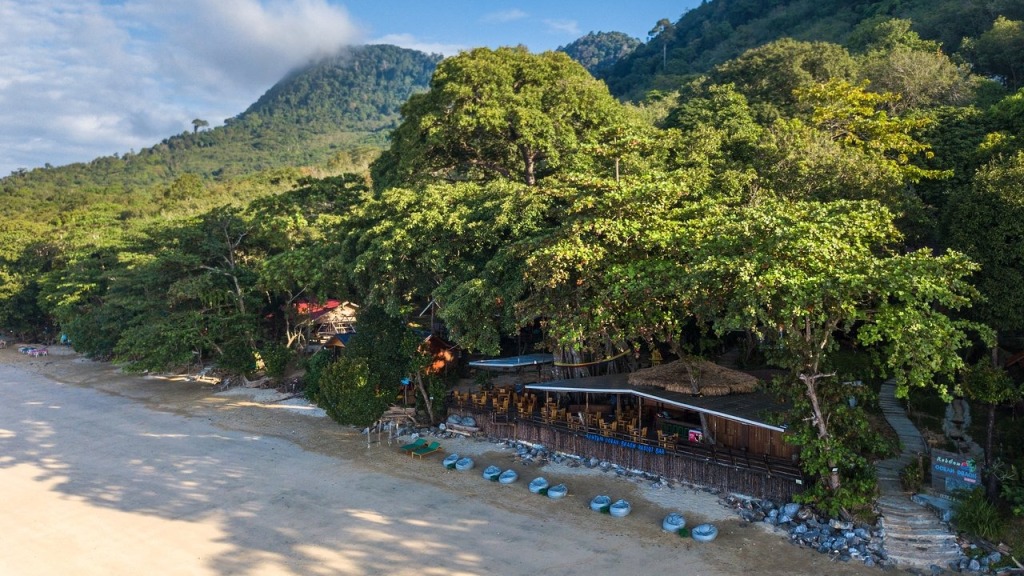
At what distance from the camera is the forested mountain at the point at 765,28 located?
1780 inches

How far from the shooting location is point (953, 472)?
1312 centimetres

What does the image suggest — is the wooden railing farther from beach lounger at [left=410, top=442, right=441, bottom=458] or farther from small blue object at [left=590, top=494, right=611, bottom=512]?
small blue object at [left=590, top=494, right=611, bottom=512]

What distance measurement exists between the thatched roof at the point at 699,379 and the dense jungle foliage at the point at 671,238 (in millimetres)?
1177

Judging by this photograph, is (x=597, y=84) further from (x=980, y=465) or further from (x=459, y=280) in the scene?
(x=980, y=465)

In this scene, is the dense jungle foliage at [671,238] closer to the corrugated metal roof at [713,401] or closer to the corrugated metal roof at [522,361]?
the corrugated metal roof at [713,401]

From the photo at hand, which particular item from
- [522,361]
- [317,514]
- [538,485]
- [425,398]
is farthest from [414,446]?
[538,485]

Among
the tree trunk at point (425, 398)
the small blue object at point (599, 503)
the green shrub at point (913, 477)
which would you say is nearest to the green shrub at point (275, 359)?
the tree trunk at point (425, 398)

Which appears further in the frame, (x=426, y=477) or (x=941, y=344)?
(x=426, y=477)

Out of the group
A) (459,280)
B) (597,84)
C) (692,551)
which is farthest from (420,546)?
(597,84)

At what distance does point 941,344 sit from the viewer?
1112 centimetres

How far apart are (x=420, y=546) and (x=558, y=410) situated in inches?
308

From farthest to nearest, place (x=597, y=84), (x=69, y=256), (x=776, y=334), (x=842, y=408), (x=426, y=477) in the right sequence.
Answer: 1. (x=69, y=256)
2. (x=597, y=84)
3. (x=426, y=477)
4. (x=776, y=334)
5. (x=842, y=408)

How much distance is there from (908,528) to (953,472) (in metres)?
1.70

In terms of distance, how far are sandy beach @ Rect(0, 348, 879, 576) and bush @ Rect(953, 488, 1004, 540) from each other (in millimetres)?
2353
